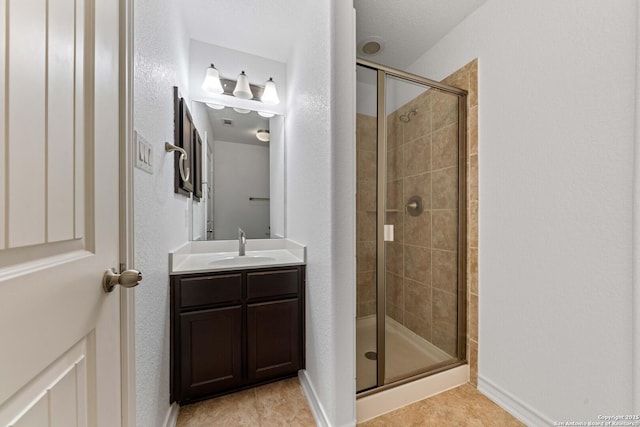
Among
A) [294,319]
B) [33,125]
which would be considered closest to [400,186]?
[294,319]

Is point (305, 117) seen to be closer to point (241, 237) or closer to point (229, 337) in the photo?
A: point (241, 237)

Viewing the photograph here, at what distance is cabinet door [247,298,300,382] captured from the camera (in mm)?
1433

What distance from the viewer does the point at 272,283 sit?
1489 mm

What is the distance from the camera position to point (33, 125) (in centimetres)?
39

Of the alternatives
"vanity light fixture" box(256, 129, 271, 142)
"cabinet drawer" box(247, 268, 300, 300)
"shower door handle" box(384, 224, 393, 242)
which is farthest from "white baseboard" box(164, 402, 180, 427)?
"vanity light fixture" box(256, 129, 271, 142)

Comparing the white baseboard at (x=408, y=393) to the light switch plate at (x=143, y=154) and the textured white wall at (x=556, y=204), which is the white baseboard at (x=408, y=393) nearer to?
the textured white wall at (x=556, y=204)

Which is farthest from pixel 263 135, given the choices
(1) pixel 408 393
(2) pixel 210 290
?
(1) pixel 408 393

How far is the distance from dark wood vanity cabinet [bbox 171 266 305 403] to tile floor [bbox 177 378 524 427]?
66mm

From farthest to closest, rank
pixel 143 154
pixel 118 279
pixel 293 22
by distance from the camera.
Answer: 1. pixel 293 22
2. pixel 143 154
3. pixel 118 279

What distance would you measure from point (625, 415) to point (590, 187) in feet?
3.00

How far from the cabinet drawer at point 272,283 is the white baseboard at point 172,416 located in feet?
2.13

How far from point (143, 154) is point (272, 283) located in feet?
3.20

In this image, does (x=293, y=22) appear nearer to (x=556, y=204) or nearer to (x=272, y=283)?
(x=272, y=283)

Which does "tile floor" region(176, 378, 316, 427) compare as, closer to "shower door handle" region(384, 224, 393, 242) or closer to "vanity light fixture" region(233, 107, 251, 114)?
"shower door handle" region(384, 224, 393, 242)
